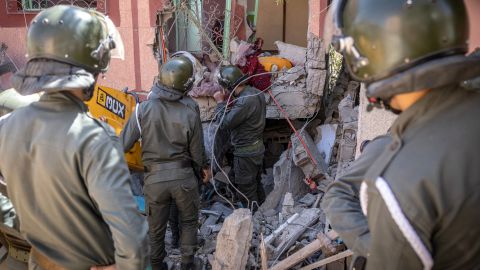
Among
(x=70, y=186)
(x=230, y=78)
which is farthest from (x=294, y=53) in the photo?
(x=70, y=186)

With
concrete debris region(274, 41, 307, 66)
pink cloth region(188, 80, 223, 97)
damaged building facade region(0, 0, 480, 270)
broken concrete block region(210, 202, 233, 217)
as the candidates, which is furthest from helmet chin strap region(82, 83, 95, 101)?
concrete debris region(274, 41, 307, 66)

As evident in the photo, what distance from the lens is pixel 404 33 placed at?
Answer: 4.74ft

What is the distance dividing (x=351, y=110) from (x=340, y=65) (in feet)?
4.84

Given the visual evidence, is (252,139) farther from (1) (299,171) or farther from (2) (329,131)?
(2) (329,131)

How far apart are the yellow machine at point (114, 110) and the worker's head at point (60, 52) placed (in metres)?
2.76

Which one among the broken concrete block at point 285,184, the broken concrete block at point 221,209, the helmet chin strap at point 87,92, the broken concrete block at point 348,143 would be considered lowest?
the broken concrete block at point 221,209

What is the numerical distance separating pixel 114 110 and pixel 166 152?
1099mm

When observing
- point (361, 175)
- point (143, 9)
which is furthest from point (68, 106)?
point (143, 9)

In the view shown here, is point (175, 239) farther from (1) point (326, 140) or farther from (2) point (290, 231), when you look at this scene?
(1) point (326, 140)

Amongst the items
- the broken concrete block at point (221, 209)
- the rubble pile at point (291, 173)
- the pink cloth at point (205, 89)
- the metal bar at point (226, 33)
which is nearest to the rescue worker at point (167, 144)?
the rubble pile at point (291, 173)

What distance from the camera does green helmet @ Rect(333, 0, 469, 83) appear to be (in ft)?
4.70

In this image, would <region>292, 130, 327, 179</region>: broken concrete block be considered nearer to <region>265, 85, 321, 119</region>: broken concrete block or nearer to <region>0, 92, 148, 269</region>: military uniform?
<region>265, 85, 321, 119</region>: broken concrete block

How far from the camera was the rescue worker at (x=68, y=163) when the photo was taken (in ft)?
6.72

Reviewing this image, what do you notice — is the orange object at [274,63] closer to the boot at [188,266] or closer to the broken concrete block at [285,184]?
the broken concrete block at [285,184]
